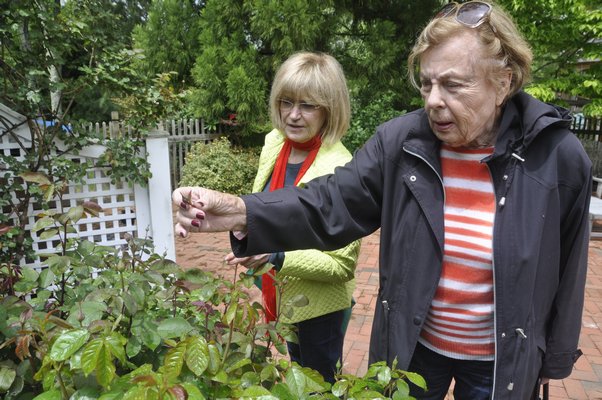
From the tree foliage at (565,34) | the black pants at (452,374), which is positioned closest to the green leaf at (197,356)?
the black pants at (452,374)

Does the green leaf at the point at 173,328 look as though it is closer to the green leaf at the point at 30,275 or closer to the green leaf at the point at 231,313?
the green leaf at the point at 231,313

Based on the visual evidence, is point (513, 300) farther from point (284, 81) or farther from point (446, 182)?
point (284, 81)

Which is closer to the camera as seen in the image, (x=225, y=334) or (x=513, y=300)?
(x=225, y=334)

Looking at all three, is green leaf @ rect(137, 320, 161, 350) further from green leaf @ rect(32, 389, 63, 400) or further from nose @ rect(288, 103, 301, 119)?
nose @ rect(288, 103, 301, 119)

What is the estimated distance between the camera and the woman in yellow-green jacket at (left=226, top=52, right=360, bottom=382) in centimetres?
205

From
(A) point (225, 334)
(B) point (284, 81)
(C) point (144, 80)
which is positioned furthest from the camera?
(C) point (144, 80)

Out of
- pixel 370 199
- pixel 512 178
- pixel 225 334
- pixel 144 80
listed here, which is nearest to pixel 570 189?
pixel 512 178

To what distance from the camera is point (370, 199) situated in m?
1.73

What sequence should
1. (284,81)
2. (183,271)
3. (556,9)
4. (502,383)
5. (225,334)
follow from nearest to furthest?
(225,334), (183,271), (502,383), (284,81), (556,9)

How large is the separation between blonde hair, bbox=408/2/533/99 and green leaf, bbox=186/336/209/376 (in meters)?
1.09

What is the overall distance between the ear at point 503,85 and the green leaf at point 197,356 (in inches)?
44.9

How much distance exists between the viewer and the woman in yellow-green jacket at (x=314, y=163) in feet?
6.72

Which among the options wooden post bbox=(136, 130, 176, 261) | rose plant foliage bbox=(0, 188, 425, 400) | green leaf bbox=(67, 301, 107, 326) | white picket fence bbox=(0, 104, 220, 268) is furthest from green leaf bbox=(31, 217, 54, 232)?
wooden post bbox=(136, 130, 176, 261)

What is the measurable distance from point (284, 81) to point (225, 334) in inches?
48.3
